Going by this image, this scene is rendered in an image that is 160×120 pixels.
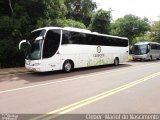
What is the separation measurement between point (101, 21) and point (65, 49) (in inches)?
763

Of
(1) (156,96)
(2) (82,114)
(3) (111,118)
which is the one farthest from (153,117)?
(1) (156,96)

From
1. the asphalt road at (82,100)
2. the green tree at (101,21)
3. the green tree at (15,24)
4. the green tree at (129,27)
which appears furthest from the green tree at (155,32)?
the asphalt road at (82,100)

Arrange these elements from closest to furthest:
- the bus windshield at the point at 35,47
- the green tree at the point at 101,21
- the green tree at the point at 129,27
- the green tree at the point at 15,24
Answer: the bus windshield at the point at 35,47 < the green tree at the point at 15,24 < the green tree at the point at 101,21 < the green tree at the point at 129,27

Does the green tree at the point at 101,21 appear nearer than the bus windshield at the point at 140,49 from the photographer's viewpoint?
No

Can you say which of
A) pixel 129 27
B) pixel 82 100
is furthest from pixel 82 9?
pixel 82 100

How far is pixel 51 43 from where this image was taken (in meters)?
17.1

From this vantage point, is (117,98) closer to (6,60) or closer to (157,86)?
(157,86)

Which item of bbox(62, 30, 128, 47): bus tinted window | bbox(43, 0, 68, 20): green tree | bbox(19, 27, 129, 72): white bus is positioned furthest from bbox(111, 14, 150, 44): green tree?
bbox(19, 27, 129, 72): white bus

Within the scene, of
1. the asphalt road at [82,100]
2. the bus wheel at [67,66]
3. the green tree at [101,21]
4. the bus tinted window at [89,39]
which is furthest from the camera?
the green tree at [101,21]

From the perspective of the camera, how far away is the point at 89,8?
51.6 metres

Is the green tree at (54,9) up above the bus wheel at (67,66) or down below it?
above

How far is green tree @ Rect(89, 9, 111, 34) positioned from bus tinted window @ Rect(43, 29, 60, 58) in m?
19.5

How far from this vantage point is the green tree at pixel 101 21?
36062 mm

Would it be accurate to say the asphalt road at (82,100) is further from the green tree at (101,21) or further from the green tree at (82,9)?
the green tree at (82,9)
